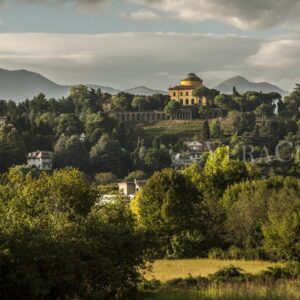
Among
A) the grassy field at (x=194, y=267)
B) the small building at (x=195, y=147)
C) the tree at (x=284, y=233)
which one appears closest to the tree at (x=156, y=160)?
the small building at (x=195, y=147)

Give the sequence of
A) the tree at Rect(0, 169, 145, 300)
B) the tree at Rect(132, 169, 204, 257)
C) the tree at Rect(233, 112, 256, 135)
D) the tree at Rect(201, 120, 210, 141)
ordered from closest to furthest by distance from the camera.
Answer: the tree at Rect(0, 169, 145, 300)
the tree at Rect(132, 169, 204, 257)
the tree at Rect(201, 120, 210, 141)
the tree at Rect(233, 112, 256, 135)

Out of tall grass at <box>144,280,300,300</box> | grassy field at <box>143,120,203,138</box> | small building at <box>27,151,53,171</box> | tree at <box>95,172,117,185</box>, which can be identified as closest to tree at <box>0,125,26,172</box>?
small building at <box>27,151,53,171</box>

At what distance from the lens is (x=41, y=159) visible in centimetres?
9031

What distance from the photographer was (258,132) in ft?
356

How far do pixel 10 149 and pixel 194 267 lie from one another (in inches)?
2504

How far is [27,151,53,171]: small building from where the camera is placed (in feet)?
292

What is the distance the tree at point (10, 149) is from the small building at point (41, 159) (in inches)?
42.3

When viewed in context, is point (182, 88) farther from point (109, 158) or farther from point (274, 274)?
point (274, 274)

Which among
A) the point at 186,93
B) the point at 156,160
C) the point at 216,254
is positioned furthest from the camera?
the point at 186,93

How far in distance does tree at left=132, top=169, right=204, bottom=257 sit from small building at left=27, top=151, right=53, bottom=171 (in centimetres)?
5338

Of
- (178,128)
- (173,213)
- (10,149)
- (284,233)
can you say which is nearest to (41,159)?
(10,149)

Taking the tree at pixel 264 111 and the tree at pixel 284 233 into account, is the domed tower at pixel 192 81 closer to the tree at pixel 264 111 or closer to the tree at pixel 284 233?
the tree at pixel 264 111

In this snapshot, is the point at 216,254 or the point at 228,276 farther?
the point at 216,254

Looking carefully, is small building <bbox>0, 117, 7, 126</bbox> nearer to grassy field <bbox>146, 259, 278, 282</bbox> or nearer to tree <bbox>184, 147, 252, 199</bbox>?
tree <bbox>184, 147, 252, 199</bbox>
